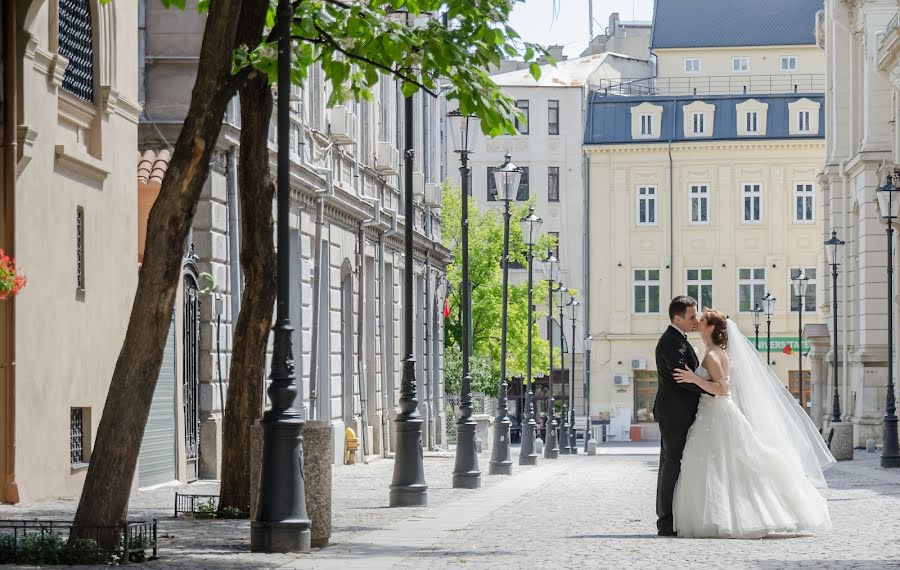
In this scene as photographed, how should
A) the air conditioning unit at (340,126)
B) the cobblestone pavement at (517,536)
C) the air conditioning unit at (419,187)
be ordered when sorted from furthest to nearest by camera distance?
1. the air conditioning unit at (419,187)
2. the air conditioning unit at (340,126)
3. the cobblestone pavement at (517,536)

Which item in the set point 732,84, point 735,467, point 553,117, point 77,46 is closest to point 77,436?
point 77,46

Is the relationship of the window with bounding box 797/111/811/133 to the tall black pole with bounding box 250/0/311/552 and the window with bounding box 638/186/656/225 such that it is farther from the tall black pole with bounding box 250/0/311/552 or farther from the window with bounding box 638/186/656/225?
the tall black pole with bounding box 250/0/311/552

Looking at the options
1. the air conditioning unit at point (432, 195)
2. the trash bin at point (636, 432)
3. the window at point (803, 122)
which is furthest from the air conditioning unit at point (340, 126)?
the window at point (803, 122)

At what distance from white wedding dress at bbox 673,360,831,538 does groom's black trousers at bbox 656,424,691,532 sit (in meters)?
0.06

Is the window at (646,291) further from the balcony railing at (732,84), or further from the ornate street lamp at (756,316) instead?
the balcony railing at (732,84)

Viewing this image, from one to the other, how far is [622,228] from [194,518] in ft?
208

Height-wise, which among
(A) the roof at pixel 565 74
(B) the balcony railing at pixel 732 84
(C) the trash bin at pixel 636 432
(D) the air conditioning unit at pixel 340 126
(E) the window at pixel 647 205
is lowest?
(C) the trash bin at pixel 636 432

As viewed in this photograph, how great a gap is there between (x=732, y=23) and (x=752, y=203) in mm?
9038

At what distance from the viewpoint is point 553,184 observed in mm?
81750

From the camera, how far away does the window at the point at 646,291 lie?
7919 centimetres

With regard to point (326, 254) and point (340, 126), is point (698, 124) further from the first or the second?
point (326, 254)

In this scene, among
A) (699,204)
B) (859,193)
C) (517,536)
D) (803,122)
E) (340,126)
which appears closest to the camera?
(517,536)

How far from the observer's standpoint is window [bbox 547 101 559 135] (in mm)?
81688

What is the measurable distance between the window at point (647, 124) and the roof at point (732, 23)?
4466mm
